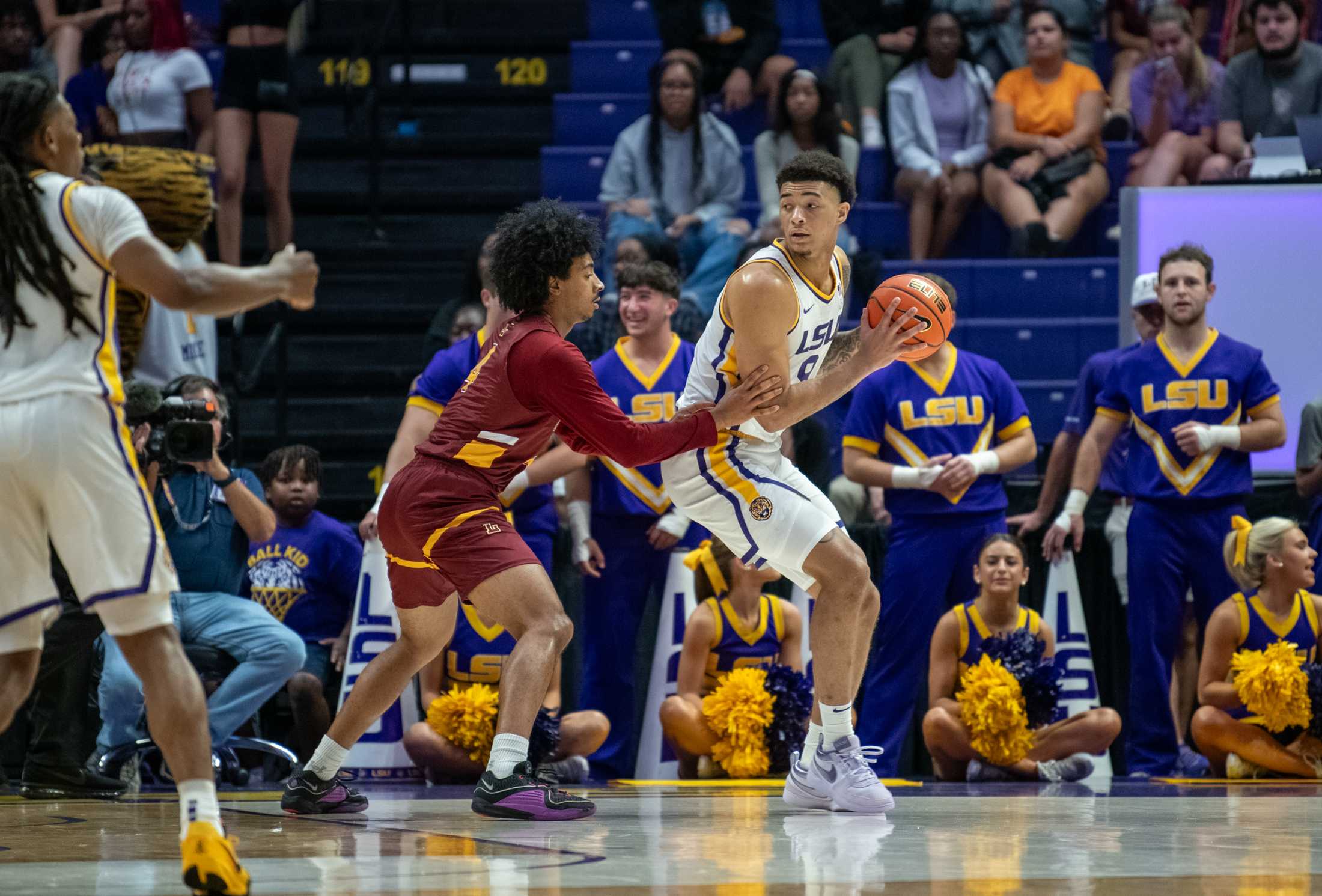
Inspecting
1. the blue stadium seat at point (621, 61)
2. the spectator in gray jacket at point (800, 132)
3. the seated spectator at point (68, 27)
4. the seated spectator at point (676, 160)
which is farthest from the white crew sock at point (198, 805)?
the blue stadium seat at point (621, 61)

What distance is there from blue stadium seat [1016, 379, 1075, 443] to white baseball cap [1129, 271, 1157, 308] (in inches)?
61.9

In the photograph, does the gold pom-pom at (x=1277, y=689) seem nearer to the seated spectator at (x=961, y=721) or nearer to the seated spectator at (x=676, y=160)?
the seated spectator at (x=961, y=721)

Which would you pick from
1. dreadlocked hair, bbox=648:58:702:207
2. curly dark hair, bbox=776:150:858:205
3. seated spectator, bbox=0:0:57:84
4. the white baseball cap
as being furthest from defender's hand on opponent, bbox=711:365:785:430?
seated spectator, bbox=0:0:57:84

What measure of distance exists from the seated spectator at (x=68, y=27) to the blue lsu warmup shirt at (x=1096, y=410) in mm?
6262

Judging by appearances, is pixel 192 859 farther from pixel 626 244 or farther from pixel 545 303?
pixel 626 244

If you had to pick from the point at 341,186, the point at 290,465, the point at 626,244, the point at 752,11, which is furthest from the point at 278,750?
the point at 752,11

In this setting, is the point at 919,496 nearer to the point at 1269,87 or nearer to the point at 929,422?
the point at 929,422

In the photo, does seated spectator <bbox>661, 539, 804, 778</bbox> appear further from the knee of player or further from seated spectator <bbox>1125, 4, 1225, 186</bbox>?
seated spectator <bbox>1125, 4, 1225, 186</bbox>

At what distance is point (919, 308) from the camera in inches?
207

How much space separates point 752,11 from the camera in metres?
10.9

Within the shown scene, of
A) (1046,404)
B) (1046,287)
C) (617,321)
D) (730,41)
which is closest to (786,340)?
(617,321)

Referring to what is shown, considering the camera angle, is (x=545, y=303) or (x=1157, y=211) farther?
(x=1157, y=211)

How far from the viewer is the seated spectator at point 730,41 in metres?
10.8

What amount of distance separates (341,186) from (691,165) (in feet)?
8.43
